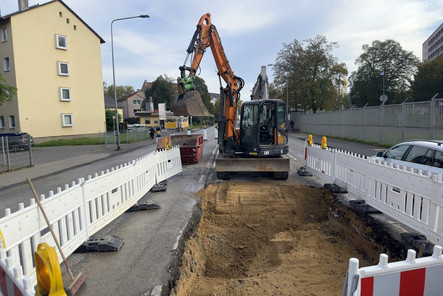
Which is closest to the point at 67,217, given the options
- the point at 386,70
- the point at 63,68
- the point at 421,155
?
the point at 421,155

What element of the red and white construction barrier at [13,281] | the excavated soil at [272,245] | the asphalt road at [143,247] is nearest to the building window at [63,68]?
the asphalt road at [143,247]

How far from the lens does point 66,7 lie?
1278 inches

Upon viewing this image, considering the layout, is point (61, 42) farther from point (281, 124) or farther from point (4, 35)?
point (281, 124)

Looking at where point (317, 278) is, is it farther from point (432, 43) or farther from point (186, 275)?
point (432, 43)

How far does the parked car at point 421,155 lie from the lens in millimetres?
6465

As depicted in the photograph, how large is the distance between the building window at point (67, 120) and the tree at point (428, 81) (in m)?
48.9

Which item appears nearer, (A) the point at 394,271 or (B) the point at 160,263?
(A) the point at 394,271

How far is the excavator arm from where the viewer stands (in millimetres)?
10477

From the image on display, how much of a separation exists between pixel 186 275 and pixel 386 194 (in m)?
3.89

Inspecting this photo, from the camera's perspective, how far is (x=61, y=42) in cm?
3222

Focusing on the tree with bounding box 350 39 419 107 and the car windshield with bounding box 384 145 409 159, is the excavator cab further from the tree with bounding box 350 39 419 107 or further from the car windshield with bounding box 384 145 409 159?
the tree with bounding box 350 39 419 107

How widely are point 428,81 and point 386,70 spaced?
854 centimetres

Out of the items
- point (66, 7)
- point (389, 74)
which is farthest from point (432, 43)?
point (66, 7)

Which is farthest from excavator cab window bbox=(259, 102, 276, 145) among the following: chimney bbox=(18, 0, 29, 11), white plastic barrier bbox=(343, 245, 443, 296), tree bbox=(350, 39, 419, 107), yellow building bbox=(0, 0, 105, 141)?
tree bbox=(350, 39, 419, 107)
